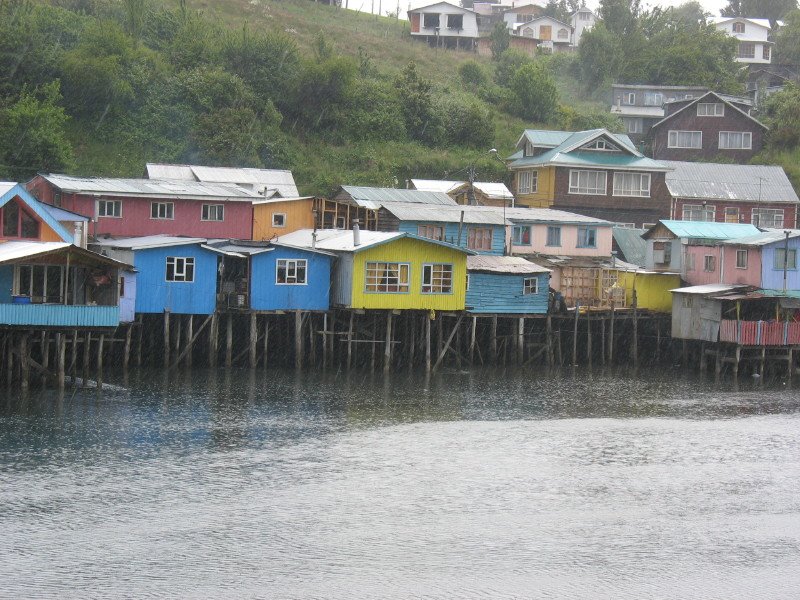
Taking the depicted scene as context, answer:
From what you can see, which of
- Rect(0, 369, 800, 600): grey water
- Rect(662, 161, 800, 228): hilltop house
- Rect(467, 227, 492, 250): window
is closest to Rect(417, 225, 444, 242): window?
Rect(467, 227, 492, 250): window

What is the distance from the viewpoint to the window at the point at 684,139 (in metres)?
74.2

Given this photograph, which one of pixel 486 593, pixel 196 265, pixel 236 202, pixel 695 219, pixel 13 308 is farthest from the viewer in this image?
pixel 695 219

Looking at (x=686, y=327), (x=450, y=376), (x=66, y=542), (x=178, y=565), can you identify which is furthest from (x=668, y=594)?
(x=686, y=327)

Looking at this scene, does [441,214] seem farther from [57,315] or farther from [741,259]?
[57,315]

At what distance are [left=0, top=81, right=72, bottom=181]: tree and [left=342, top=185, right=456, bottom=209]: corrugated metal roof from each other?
13.9 meters

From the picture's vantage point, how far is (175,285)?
44.5 metres

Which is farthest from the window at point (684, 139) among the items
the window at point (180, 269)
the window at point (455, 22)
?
the window at point (180, 269)

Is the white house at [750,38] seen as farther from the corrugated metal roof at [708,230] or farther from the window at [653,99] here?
the corrugated metal roof at [708,230]

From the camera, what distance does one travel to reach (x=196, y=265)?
4491 cm

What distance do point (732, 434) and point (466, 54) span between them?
63.0 m

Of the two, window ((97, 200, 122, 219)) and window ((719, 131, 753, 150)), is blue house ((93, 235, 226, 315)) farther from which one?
window ((719, 131, 753, 150))

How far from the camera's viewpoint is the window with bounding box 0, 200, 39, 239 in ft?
131

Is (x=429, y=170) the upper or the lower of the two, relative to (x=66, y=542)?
upper

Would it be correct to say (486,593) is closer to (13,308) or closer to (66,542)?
(66,542)
